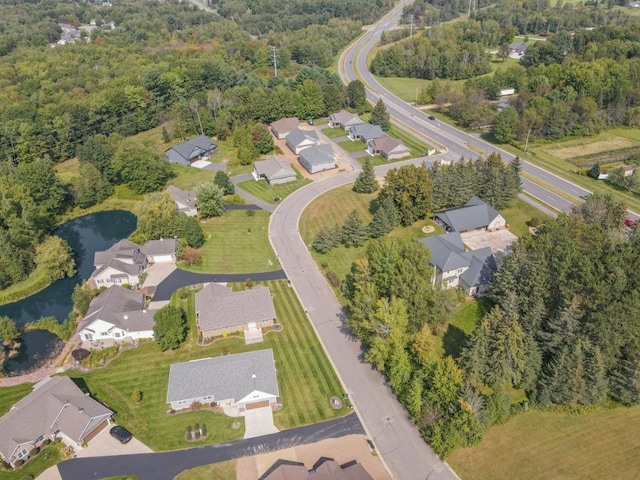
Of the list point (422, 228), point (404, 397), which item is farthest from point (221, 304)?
point (422, 228)

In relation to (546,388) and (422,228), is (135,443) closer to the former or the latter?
(546,388)

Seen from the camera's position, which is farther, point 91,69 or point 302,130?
point 91,69

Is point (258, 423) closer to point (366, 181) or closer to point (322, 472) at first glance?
point (322, 472)

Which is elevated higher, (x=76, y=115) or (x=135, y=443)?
(x=76, y=115)

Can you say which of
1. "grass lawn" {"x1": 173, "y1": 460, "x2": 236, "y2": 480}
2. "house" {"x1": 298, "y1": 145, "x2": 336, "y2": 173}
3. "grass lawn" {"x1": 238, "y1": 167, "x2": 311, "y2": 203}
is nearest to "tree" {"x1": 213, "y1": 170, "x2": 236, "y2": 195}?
"grass lawn" {"x1": 238, "y1": 167, "x2": 311, "y2": 203}

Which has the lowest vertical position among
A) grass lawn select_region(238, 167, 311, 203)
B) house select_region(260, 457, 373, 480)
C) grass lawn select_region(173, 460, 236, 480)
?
grass lawn select_region(238, 167, 311, 203)

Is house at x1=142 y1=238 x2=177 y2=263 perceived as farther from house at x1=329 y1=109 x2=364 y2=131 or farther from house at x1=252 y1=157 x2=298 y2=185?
house at x1=329 y1=109 x2=364 y2=131

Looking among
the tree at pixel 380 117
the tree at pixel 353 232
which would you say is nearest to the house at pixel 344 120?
the tree at pixel 380 117
